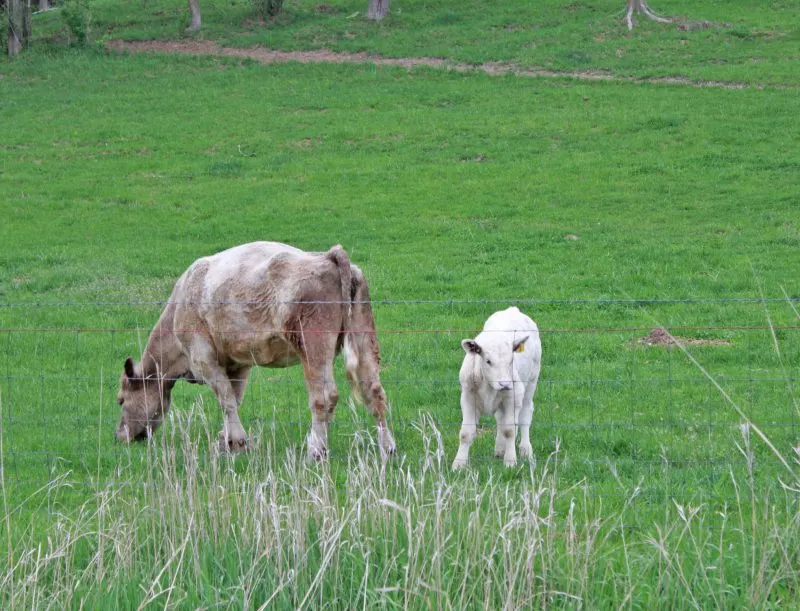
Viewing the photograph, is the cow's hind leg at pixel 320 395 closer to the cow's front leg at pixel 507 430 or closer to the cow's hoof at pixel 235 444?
the cow's hoof at pixel 235 444

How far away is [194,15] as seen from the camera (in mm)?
46469

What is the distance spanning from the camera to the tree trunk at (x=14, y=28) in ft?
147

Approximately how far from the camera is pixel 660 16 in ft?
137

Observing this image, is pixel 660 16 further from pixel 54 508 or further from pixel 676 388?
pixel 54 508

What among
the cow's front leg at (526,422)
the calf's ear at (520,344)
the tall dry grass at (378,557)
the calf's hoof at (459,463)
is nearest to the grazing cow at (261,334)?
the calf's hoof at (459,463)

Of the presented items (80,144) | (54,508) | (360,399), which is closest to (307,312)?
(360,399)

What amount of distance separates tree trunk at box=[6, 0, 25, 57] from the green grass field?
137 centimetres

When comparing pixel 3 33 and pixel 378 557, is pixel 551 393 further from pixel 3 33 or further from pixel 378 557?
pixel 3 33

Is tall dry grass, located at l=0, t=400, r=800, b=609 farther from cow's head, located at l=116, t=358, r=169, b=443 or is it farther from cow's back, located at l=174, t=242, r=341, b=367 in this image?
cow's head, located at l=116, t=358, r=169, b=443

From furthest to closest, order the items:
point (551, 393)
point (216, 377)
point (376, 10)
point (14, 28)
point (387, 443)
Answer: point (376, 10) → point (14, 28) → point (551, 393) → point (216, 377) → point (387, 443)

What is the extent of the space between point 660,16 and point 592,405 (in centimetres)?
3327

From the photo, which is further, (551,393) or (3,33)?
(3,33)

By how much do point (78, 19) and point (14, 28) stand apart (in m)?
2.62

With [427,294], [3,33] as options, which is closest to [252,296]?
[427,294]
